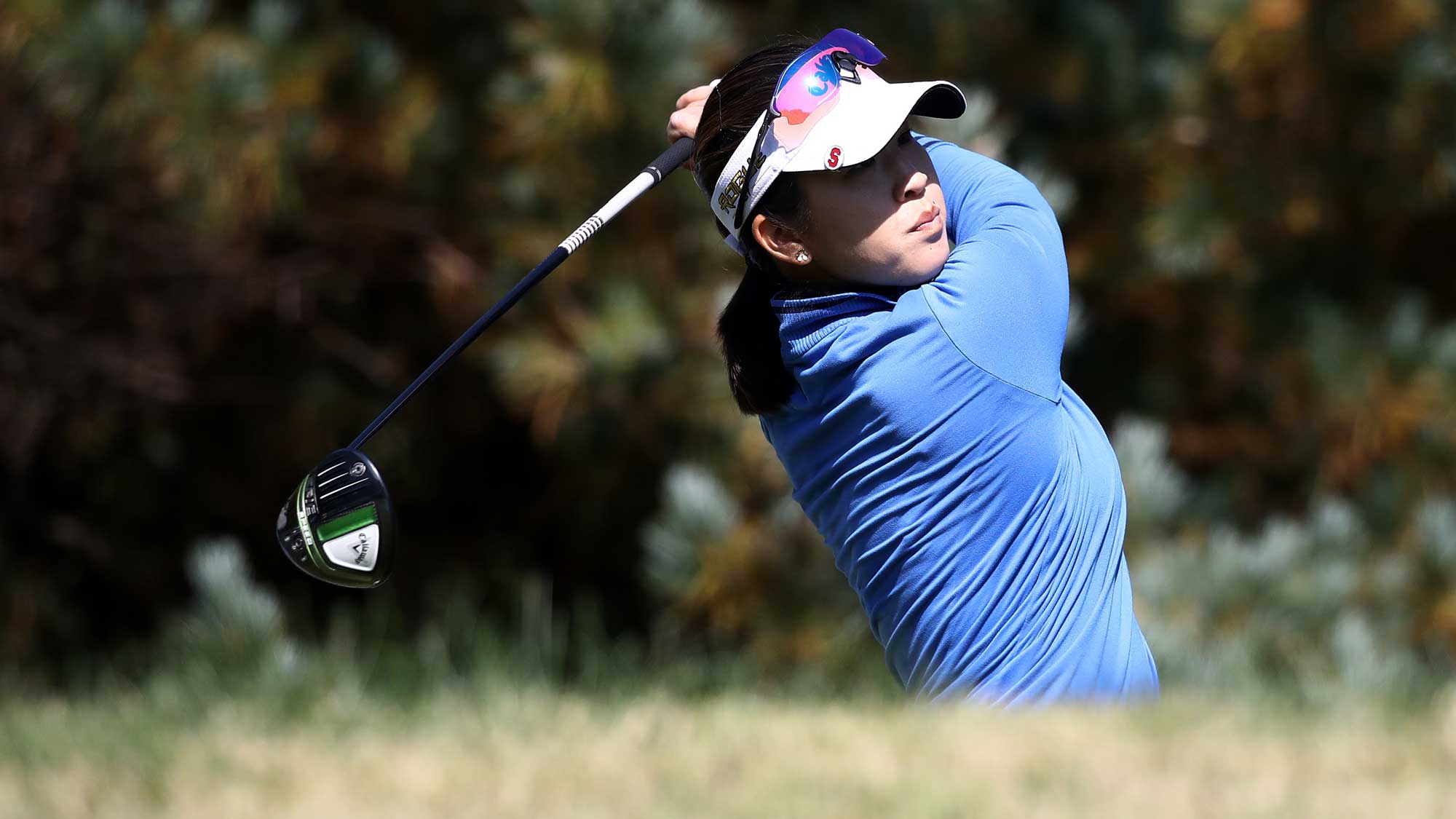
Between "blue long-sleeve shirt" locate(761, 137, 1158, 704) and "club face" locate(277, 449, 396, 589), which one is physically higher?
"club face" locate(277, 449, 396, 589)

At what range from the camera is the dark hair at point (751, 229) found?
2.04m

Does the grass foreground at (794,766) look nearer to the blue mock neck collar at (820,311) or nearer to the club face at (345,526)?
the club face at (345,526)

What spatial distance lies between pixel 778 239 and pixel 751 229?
1.6 inches

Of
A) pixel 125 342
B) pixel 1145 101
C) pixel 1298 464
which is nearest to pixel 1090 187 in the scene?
pixel 1145 101

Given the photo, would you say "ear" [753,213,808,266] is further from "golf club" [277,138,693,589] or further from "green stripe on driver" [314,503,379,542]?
"green stripe on driver" [314,503,379,542]

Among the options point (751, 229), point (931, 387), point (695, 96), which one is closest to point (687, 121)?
point (695, 96)

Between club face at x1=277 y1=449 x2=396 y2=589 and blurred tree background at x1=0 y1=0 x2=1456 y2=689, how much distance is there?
2.01m

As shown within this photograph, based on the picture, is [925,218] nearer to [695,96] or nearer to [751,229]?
[751,229]

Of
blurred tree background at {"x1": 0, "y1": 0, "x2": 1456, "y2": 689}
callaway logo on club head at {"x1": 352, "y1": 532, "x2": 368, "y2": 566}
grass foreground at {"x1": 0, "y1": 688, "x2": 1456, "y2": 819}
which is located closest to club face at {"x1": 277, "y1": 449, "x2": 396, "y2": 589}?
callaway logo on club head at {"x1": 352, "y1": 532, "x2": 368, "y2": 566}

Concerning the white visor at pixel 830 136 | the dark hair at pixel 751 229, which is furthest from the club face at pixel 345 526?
the white visor at pixel 830 136

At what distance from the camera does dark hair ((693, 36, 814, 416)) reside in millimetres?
2035

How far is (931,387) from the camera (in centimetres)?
189

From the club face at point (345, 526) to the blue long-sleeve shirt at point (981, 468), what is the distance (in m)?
0.60

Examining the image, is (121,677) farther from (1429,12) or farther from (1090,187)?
(1429,12)
